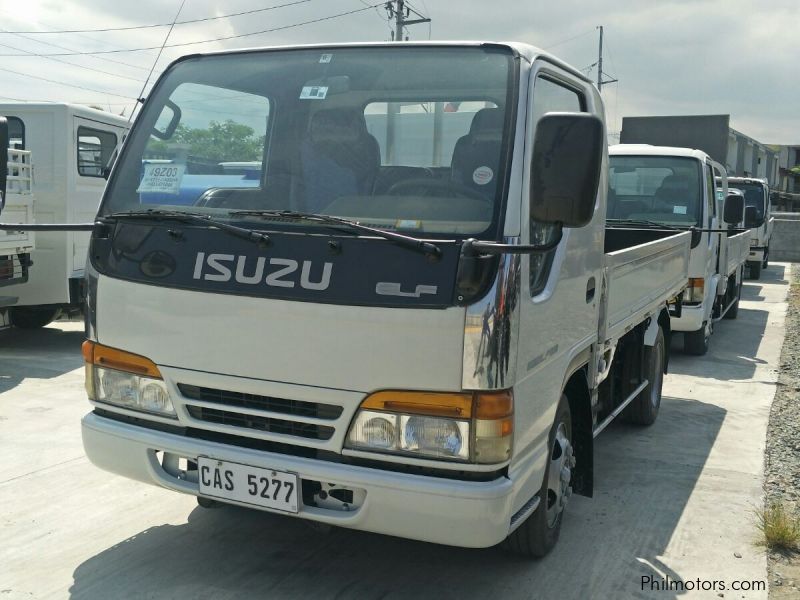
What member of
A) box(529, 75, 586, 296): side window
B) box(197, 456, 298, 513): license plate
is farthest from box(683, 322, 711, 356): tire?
box(197, 456, 298, 513): license plate

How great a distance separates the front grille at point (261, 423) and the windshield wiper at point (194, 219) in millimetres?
655

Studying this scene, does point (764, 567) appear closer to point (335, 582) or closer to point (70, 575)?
point (335, 582)

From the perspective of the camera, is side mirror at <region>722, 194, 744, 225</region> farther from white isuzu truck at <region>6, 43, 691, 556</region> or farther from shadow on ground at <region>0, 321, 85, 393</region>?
shadow on ground at <region>0, 321, 85, 393</region>

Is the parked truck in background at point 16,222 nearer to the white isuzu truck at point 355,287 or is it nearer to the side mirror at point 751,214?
the white isuzu truck at point 355,287

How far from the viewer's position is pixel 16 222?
8.38m

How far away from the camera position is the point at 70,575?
3.61 m

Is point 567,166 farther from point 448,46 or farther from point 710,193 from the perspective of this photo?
point 710,193

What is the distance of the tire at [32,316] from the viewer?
9531mm

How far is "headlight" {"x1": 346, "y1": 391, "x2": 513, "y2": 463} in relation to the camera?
2.93m

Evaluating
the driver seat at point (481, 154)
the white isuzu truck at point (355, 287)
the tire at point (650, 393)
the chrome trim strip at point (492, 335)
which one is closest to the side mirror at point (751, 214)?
the tire at point (650, 393)

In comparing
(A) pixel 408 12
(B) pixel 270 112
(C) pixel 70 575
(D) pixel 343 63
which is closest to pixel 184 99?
(B) pixel 270 112

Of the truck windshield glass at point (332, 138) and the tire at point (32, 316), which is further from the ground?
the truck windshield glass at point (332, 138)

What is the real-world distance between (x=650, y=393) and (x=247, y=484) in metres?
3.86

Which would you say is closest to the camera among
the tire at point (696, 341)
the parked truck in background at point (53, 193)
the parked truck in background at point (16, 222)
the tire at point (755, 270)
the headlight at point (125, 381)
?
the headlight at point (125, 381)
